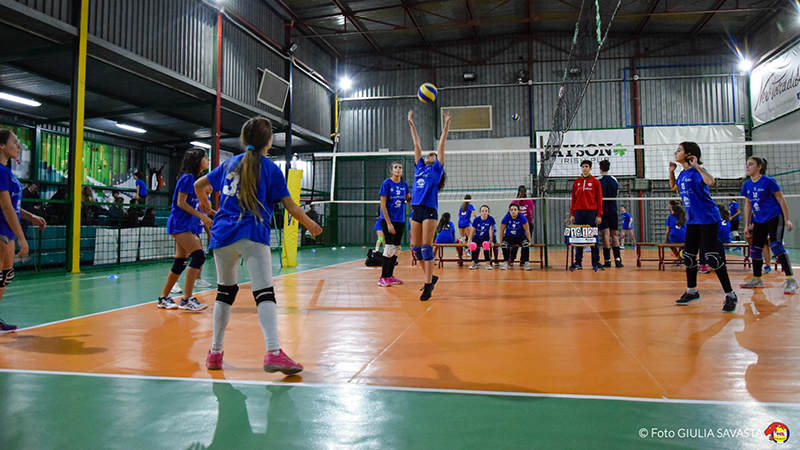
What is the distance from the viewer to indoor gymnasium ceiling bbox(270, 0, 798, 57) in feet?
54.6

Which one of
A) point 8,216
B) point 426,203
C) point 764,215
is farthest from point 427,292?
point 764,215

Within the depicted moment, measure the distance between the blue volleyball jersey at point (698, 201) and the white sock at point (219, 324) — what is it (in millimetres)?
4300

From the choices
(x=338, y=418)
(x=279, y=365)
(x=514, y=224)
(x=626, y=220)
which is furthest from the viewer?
(x=626, y=220)

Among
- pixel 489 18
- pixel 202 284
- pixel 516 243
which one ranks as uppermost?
pixel 489 18

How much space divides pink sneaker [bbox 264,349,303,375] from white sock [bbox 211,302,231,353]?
38cm

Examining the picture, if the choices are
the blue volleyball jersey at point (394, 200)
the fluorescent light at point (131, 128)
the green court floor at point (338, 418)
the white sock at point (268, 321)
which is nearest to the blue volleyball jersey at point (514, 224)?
the blue volleyball jersey at point (394, 200)

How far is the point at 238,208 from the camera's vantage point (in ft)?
8.54

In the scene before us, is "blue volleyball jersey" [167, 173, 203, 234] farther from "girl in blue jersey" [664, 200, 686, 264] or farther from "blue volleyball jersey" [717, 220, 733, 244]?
"blue volleyball jersey" [717, 220, 733, 244]

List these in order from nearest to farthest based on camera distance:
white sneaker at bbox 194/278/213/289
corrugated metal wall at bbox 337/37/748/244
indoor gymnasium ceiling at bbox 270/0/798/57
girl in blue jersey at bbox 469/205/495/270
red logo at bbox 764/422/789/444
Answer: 1. red logo at bbox 764/422/789/444
2. white sneaker at bbox 194/278/213/289
3. girl in blue jersey at bbox 469/205/495/270
4. indoor gymnasium ceiling at bbox 270/0/798/57
5. corrugated metal wall at bbox 337/37/748/244

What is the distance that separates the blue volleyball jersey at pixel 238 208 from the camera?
256 centimetres

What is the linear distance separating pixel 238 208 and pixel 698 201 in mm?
4205

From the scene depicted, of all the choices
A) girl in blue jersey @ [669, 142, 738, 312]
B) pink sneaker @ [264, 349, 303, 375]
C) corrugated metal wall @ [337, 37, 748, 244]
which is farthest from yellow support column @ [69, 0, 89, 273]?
corrugated metal wall @ [337, 37, 748, 244]

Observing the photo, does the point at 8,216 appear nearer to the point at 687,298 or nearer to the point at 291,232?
the point at 687,298

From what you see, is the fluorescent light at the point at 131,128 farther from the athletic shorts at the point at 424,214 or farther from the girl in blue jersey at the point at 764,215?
the girl in blue jersey at the point at 764,215
